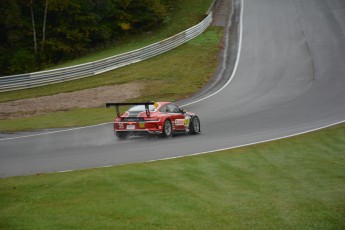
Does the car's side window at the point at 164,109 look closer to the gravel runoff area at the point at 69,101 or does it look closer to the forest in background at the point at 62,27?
the gravel runoff area at the point at 69,101

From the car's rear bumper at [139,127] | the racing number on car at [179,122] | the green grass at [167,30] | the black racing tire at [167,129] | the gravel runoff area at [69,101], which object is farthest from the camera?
the green grass at [167,30]

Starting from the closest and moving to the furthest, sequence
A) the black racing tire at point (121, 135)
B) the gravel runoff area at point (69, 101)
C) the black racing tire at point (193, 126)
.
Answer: the black racing tire at point (121, 135) → the black racing tire at point (193, 126) → the gravel runoff area at point (69, 101)

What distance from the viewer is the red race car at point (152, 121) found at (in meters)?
20.0

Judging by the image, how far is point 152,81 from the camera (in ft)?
109

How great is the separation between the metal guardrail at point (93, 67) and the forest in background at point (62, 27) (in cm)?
559

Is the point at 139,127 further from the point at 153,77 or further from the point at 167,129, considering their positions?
the point at 153,77

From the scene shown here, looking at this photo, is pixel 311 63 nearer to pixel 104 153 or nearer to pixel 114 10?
pixel 114 10

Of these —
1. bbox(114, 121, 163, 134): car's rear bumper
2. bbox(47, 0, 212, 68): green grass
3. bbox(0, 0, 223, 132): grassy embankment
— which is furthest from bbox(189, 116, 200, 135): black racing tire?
bbox(47, 0, 212, 68): green grass

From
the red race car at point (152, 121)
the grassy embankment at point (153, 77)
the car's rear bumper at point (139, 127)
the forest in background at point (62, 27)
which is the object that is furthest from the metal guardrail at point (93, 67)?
the car's rear bumper at point (139, 127)

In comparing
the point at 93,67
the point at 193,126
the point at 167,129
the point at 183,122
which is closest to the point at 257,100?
the point at 193,126

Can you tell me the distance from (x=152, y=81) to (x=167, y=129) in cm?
1279

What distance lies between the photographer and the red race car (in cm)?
2002

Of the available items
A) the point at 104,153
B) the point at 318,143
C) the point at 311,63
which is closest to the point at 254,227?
the point at 104,153

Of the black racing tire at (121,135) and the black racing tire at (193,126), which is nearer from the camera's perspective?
the black racing tire at (121,135)
